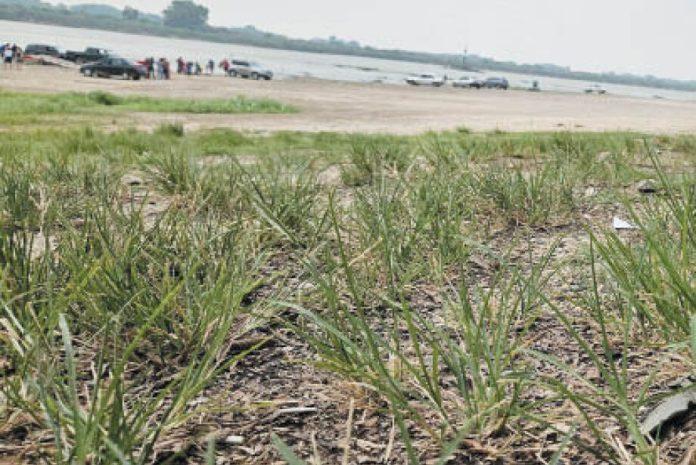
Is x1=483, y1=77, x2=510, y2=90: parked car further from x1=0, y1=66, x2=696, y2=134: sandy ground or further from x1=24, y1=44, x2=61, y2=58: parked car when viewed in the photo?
x1=24, y1=44, x2=61, y2=58: parked car

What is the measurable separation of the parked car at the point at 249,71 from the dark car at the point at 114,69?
16.7 meters

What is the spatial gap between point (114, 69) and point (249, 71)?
61.7 feet

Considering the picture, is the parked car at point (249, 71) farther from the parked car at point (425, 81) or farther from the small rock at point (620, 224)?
the small rock at point (620, 224)

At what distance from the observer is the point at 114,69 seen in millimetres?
49062

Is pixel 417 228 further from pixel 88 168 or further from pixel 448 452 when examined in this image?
pixel 88 168

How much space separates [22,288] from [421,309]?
1413 mm

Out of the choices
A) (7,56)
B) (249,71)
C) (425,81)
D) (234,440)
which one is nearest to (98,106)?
(234,440)

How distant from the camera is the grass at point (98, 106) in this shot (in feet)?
59.8

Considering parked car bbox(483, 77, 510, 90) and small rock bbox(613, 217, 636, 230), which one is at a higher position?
parked car bbox(483, 77, 510, 90)

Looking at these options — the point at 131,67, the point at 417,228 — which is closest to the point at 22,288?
the point at 417,228

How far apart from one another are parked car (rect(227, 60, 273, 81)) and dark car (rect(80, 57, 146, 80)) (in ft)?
54.7

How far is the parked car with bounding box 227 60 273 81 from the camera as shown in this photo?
65.2 metres

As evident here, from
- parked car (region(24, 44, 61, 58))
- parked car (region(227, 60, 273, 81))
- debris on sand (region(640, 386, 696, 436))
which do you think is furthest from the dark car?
debris on sand (region(640, 386, 696, 436))

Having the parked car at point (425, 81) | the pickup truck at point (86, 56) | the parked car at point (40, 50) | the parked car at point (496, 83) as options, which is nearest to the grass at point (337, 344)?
the pickup truck at point (86, 56)
